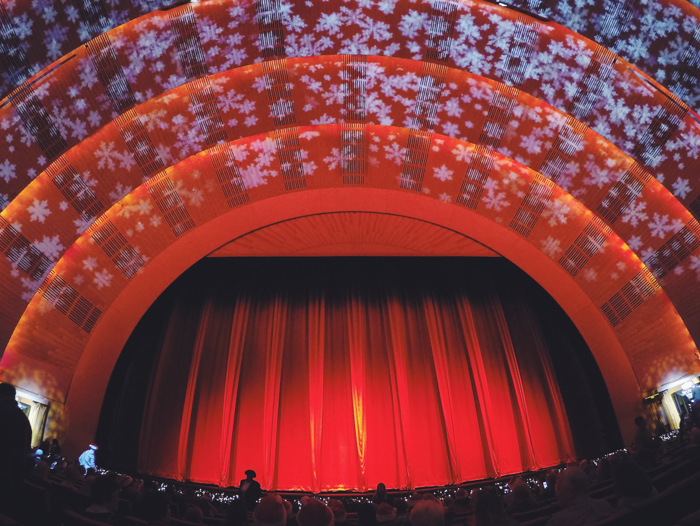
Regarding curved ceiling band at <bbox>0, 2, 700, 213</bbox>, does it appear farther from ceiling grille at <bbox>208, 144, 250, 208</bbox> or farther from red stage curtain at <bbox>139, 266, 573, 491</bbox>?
red stage curtain at <bbox>139, 266, 573, 491</bbox>

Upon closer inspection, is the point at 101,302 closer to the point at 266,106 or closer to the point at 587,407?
the point at 266,106

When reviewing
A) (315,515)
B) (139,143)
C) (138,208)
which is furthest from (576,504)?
(138,208)

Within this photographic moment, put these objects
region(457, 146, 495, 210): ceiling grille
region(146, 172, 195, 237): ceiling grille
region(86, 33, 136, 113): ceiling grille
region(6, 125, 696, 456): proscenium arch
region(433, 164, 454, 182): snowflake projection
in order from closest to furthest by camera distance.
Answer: region(86, 33, 136, 113): ceiling grille → region(6, 125, 696, 456): proscenium arch → region(146, 172, 195, 237): ceiling grille → region(457, 146, 495, 210): ceiling grille → region(433, 164, 454, 182): snowflake projection

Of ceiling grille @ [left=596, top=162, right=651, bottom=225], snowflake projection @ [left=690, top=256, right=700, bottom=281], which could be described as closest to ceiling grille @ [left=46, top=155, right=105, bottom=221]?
ceiling grille @ [left=596, top=162, right=651, bottom=225]

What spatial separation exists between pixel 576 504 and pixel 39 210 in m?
6.34

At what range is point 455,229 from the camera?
826 cm

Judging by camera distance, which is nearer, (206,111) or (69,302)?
(206,111)

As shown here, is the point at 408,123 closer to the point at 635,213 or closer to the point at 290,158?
the point at 290,158

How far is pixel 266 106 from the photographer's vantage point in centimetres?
662

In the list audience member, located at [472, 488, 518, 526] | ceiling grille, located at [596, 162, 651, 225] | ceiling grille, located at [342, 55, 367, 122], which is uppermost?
ceiling grille, located at [342, 55, 367, 122]

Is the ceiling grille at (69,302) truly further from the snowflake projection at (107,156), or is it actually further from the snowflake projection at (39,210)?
the snowflake projection at (107,156)

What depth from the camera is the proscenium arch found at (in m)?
6.91

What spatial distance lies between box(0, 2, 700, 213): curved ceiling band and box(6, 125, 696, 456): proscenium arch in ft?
4.86

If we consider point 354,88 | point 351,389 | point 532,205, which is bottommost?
point 351,389
